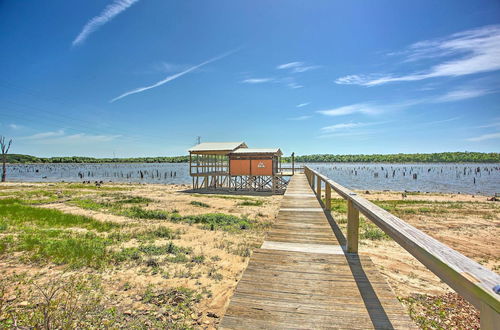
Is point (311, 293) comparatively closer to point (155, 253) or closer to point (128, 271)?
point (128, 271)

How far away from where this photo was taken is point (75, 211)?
536 inches

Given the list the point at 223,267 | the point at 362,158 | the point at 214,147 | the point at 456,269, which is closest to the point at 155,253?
the point at 223,267

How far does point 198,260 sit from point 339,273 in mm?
4340

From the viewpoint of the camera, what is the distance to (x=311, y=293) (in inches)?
113

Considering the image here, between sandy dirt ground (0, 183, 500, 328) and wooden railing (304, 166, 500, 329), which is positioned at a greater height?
wooden railing (304, 166, 500, 329)

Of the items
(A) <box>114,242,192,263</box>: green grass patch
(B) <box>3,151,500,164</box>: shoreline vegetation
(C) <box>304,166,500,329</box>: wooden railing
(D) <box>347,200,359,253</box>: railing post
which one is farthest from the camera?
(B) <box>3,151,500,164</box>: shoreline vegetation

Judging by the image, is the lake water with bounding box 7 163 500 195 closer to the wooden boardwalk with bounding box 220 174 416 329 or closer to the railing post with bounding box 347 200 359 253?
the railing post with bounding box 347 200 359 253

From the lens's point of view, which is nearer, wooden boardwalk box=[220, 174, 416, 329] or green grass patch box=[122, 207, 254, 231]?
wooden boardwalk box=[220, 174, 416, 329]

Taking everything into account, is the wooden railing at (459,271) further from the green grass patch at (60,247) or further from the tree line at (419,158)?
the tree line at (419,158)

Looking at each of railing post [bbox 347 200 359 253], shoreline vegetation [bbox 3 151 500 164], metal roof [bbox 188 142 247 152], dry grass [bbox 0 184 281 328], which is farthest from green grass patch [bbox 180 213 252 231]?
shoreline vegetation [bbox 3 151 500 164]

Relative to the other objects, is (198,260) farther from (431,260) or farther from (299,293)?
(431,260)

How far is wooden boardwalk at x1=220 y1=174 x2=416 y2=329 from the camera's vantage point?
235 centimetres

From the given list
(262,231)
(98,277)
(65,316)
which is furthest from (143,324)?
(262,231)

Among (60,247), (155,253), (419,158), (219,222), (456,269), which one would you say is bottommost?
(219,222)
